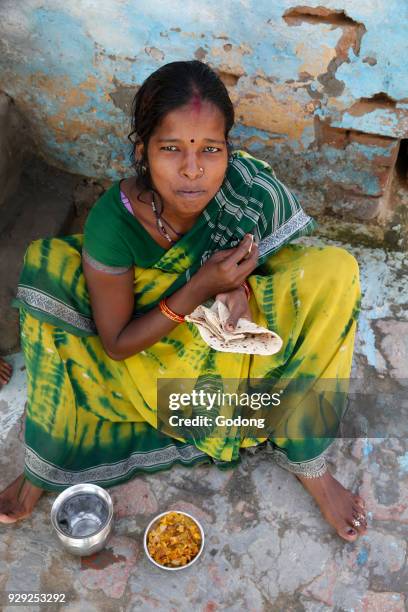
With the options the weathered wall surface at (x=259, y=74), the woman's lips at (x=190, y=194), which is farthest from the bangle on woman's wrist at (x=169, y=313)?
the weathered wall surface at (x=259, y=74)

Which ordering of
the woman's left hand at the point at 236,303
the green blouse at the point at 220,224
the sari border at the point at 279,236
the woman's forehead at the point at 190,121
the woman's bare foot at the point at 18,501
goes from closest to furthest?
1. the woman's forehead at the point at 190,121
2. the woman's left hand at the point at 236,303
3. the green blouse at the point at 220,224
4. the sari border at the point at 279,236
5. the woman's bare foot at the point at 18,501

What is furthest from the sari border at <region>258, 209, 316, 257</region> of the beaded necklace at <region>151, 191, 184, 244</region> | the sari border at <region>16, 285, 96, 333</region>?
the sari border at <region>16, 285, 96, 333</region>

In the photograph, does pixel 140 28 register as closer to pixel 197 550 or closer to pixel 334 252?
pixel 334 252

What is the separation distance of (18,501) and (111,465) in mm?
319

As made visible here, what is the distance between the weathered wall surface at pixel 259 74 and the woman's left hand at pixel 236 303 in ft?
3.31

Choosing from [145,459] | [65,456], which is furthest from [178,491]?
[65,456]

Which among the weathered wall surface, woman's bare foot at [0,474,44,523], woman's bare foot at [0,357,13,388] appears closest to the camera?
woman's bare foot at [0,474,44,523]

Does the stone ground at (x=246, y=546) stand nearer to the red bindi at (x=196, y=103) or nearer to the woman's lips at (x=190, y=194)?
the woman's lips at (x=190, y=194)

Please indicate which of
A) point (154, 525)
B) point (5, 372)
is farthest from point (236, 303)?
point (5, 372)

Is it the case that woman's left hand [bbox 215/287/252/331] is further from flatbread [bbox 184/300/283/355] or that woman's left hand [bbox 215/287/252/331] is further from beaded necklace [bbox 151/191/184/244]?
beaded necklace [bbox 151/191/184/244]

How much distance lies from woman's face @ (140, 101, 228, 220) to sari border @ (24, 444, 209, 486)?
2.99ft

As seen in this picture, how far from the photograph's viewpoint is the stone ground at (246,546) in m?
1.88

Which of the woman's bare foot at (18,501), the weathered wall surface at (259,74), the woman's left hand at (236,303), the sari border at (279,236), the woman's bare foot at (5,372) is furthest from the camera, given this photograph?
the woman's bare foot at (5,372)

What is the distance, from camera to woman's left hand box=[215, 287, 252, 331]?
1.66 m
